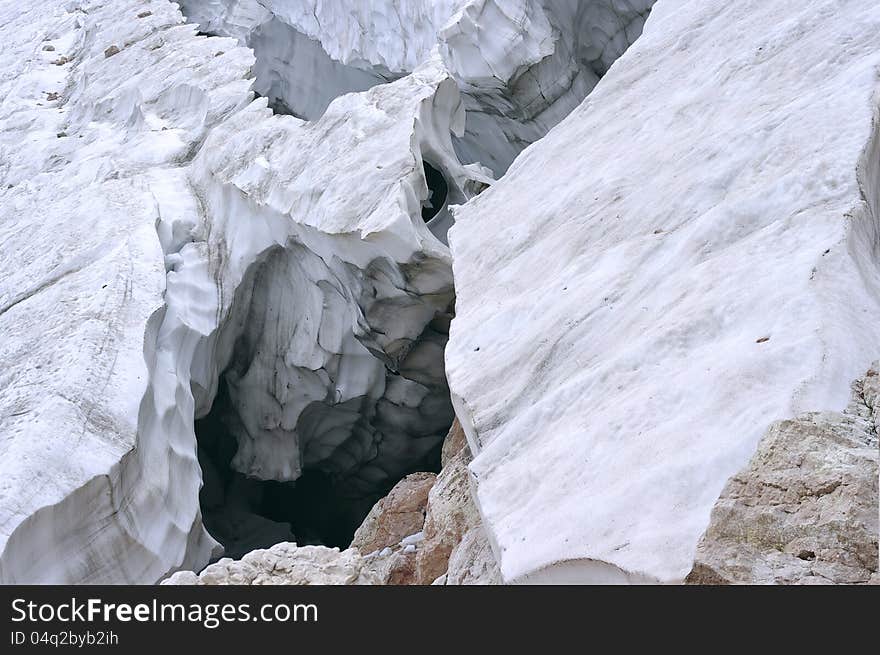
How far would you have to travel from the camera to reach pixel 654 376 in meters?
3.22

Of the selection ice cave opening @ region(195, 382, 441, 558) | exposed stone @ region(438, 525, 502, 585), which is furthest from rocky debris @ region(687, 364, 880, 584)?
ice cave opening @ region(195, 382, 441, 558)

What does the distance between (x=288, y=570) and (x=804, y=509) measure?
2335mm

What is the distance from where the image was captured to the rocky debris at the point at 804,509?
2.34 metres

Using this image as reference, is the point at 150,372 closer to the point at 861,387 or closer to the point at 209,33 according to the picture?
the point at 861,387

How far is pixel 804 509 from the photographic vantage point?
244cm

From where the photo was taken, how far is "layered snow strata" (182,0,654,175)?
822 cm

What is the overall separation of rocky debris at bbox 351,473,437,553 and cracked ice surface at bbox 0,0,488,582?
3.64 ft

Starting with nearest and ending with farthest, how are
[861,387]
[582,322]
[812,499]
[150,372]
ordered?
[812,499] → [861,387] → [582,322] → [150,372]

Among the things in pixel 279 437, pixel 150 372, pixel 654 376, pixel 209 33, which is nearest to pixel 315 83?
pixel 209 33

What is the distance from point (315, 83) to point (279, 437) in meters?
5.34

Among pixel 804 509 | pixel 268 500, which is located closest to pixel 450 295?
pixel 268 500

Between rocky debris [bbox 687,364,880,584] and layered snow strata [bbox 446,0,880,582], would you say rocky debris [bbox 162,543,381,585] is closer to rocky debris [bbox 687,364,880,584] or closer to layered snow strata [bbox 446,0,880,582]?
layered snow strata [bbox 446,0,880,582]

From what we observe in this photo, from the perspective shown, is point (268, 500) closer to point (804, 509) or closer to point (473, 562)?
point (473, 562)

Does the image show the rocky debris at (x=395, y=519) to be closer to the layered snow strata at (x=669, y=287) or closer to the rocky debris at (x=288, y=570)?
the rocky debris at (x=288, y=570)
